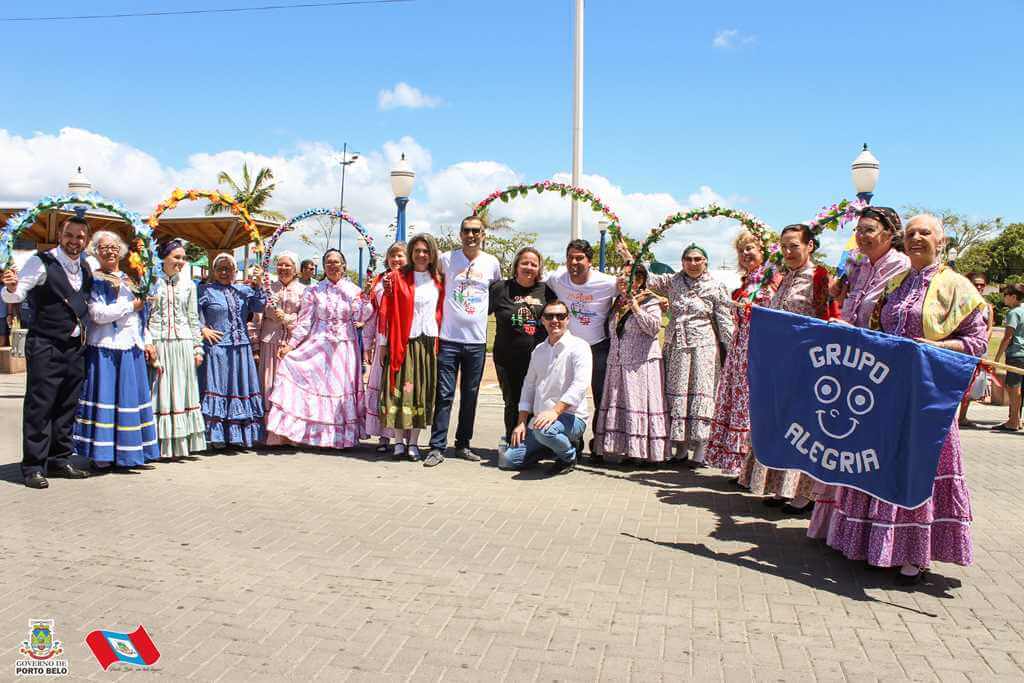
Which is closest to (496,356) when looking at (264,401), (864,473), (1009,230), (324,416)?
(324,416)

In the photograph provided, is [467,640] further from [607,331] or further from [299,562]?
[607,331]

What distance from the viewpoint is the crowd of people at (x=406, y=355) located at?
6.38 m

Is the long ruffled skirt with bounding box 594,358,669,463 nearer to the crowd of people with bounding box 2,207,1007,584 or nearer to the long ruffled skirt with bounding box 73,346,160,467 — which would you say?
the crowd of people with bounding box 2,207,1007,584

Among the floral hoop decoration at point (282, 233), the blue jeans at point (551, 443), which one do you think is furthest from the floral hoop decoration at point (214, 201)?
the blue jeans at point (551, 443)

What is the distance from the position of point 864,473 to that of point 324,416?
16.8 feet

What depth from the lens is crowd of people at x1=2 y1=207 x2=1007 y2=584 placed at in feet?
20.9

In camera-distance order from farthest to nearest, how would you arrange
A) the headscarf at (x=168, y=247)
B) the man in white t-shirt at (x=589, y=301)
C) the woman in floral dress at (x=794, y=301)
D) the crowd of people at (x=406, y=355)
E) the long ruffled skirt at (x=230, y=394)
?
the long ruffled skirt at (x=230, y=394) < the man in white t-shirt at (x=589, y=301) < the headscarf at (x=168, y=247) < the crowd of people at (x=406, y=355) < the woman in floral dress at (x=794, y=301)

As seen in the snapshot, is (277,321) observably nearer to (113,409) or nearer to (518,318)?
(113,409)

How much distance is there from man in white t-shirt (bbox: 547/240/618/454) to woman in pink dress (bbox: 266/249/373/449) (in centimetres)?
202

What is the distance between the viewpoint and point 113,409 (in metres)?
6.73

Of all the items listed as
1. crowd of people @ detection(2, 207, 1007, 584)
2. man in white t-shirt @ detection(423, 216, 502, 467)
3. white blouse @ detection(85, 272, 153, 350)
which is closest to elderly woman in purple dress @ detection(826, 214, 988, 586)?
crowd of people @ detection(2, 207, 1007, 584)

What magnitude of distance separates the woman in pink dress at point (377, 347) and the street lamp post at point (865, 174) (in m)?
4.90

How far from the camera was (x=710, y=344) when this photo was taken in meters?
7.23

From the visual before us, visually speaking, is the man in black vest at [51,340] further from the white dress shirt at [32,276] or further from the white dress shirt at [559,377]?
the white dress shirt at [559,377]
